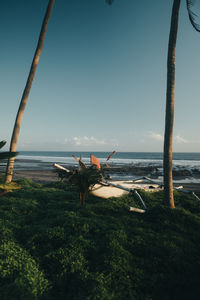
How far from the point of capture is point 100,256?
8.47ft

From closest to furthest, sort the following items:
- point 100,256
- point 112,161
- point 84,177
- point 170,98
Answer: point 100,256 < point 84,177 < point 170,98 < point 112,161

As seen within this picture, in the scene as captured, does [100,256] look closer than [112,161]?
Yes

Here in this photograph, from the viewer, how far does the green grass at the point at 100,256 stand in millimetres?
2014

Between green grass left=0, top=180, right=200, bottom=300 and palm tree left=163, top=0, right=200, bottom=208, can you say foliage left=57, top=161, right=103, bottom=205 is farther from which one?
palm tree left=163, top=0, right=200, bottom=208

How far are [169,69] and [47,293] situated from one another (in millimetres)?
6073

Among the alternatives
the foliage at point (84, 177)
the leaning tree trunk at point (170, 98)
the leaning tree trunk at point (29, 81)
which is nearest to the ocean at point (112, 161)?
the foliage at point (84, 177)

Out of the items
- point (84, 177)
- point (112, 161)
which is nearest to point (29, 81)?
point (84, 177)

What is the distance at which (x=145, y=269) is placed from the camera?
243 cm

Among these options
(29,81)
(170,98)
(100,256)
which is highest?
(29,81)

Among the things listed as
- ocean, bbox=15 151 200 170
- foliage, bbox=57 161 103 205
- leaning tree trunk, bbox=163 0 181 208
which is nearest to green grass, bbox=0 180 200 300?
foliage, bbox=57 161 103 205

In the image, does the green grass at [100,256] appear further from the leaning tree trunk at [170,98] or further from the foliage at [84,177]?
the leaning tree trunk at [170,98]

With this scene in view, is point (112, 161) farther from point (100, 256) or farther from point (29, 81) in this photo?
point (100, 256)

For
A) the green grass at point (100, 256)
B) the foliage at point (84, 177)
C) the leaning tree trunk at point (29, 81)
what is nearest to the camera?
the green grass at point (100, 256)

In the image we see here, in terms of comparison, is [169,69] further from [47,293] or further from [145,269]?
[47,293]
